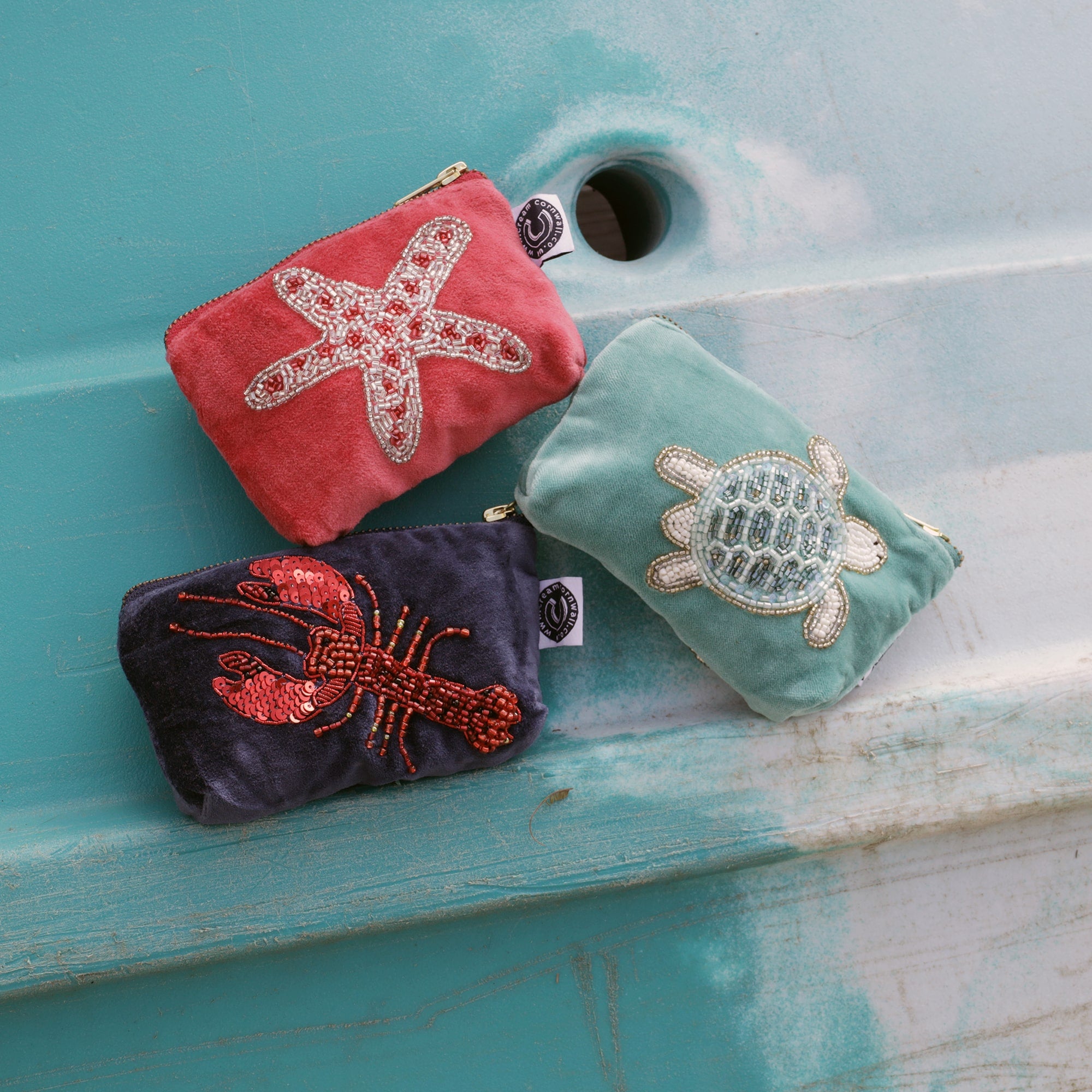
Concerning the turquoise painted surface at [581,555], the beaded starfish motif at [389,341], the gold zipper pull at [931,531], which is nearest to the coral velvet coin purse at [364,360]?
the beaded starfish motif at [389,341]

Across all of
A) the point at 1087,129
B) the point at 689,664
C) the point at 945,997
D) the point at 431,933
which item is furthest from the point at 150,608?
the point at 1087,129

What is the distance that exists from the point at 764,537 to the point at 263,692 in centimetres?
46

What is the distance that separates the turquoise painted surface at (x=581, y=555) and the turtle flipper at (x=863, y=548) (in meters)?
0.13

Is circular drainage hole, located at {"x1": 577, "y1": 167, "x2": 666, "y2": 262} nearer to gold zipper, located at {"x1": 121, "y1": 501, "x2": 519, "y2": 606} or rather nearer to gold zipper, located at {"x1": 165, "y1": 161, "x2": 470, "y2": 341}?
gold zipper, located at {"x1": 165, "y1": 161, "x2": 470, "y2": 341}

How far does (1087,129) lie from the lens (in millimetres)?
1019

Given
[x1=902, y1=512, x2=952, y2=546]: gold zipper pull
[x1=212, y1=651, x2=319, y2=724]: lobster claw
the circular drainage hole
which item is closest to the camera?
[x1=212, y1=651, x2=319, y2=724]: lobster claw

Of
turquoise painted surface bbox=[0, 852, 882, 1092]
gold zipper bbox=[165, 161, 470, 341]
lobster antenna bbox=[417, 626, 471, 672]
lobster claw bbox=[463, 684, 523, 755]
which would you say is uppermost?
gold zipper bbox=[165, 161, 470, 341]

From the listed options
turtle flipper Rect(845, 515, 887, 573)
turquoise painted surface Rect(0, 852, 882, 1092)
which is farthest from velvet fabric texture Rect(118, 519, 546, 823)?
turtle flipper Rect(845, 515, 887, 573)

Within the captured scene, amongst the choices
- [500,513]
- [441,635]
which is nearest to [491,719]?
[441,635]

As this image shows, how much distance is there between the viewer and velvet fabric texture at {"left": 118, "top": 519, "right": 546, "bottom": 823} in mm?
765

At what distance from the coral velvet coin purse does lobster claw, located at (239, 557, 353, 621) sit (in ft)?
0.09

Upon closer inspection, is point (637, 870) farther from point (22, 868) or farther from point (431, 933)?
point (22, 868)

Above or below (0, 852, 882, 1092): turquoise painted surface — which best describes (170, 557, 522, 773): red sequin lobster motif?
above

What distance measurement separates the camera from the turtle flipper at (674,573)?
0.79 meters
